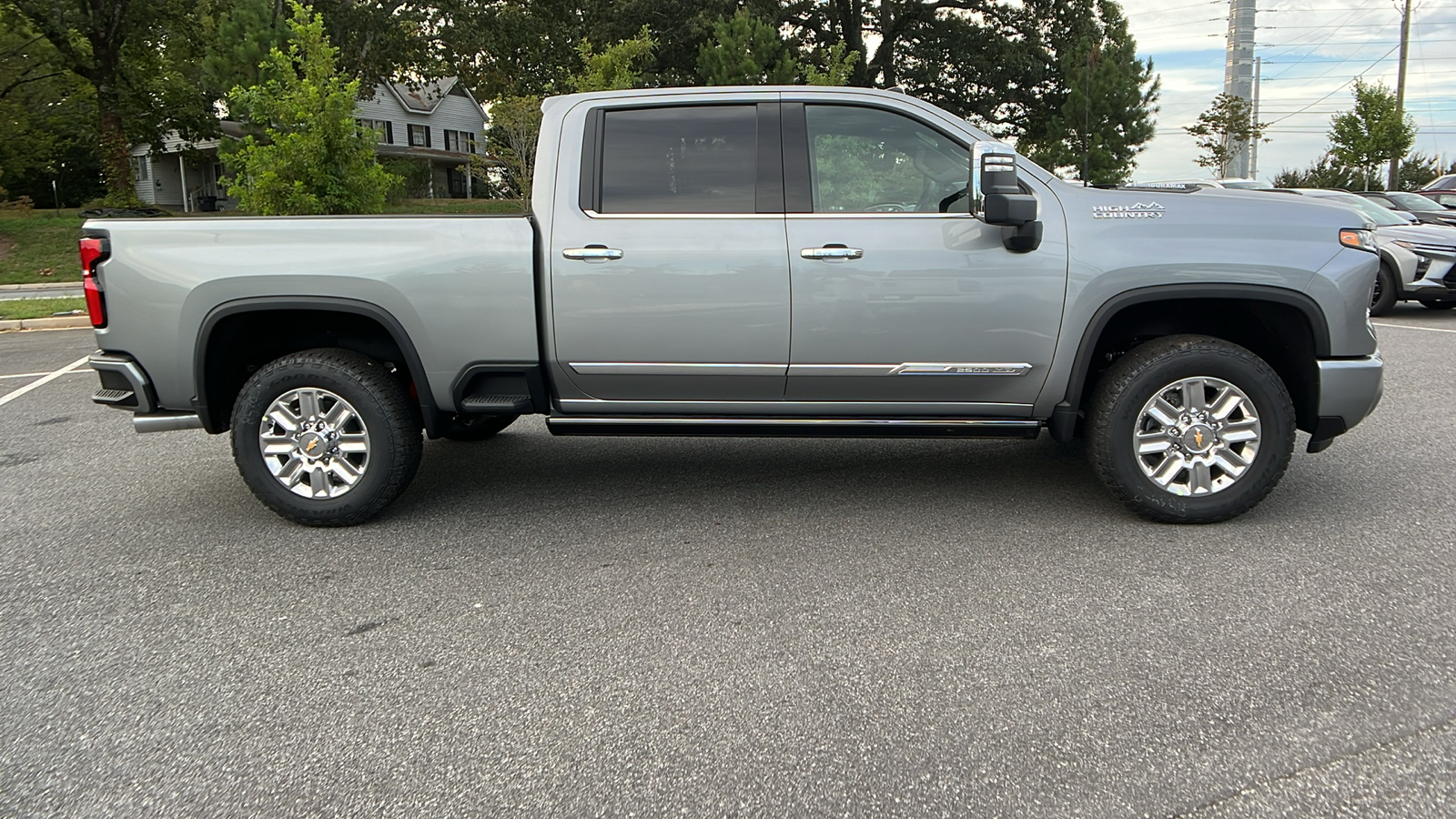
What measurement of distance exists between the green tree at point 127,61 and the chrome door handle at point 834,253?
31458 millimetres

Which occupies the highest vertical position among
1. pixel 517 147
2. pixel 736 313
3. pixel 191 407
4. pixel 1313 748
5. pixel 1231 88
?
pixel 1231 88

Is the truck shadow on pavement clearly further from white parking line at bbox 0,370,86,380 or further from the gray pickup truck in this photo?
white parking line at bbox 0,370,86,380

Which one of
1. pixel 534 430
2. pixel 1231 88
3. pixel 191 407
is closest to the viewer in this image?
pixel 191 407

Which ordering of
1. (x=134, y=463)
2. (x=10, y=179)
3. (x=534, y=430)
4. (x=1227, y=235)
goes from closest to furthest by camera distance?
(x=1227, y=235)
(x=134, y=463)
(x=534, y=430)
(x=10, y=179)

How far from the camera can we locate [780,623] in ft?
12.0

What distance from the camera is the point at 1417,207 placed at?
52.6ft

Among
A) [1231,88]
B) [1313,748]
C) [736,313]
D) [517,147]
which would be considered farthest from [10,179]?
[1231,88]

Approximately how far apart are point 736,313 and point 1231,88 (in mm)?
73108

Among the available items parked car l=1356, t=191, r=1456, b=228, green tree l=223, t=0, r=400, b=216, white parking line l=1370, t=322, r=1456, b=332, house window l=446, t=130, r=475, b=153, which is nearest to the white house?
house window l=446, t=130, r=475, b=153

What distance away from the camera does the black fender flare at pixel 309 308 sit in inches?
183

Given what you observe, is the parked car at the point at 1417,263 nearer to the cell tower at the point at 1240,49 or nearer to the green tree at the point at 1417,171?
the green tree at the point at 1417,171

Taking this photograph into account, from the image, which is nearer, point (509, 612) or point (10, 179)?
point (509, 612)

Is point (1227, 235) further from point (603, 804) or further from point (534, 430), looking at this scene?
point (534, 430)

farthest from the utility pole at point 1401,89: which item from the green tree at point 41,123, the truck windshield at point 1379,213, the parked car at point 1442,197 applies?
the green tree at point 41,123
